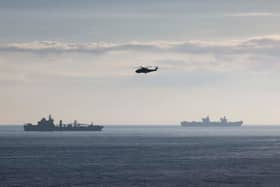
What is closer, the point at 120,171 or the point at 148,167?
the point at 120,171

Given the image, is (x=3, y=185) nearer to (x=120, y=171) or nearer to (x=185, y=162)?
(x=120, y=171)

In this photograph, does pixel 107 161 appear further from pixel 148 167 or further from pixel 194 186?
pixel 194 186

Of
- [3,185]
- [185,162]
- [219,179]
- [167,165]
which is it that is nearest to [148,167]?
[167,165]

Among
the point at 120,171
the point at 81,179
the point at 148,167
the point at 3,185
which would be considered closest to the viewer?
the point at 3,185

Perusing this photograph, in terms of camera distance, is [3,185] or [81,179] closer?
[3,185]

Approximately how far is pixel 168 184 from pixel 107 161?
49752 mm

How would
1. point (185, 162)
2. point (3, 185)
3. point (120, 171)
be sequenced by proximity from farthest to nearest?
point (185, 162) < point (120, 171) < point (3, 185)

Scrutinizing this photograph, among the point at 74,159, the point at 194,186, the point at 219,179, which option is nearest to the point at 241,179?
the point at 219,179

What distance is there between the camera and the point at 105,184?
103 metres

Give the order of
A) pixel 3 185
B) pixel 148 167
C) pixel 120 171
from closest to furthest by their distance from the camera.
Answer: pixel 3 185 → pixel 120 171 → pixel 148 167

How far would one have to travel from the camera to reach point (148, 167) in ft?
442

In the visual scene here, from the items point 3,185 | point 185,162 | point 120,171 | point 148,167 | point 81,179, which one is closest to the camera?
point 3,185

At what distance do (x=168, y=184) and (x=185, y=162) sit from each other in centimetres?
4616

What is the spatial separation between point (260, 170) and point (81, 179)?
35.7m
